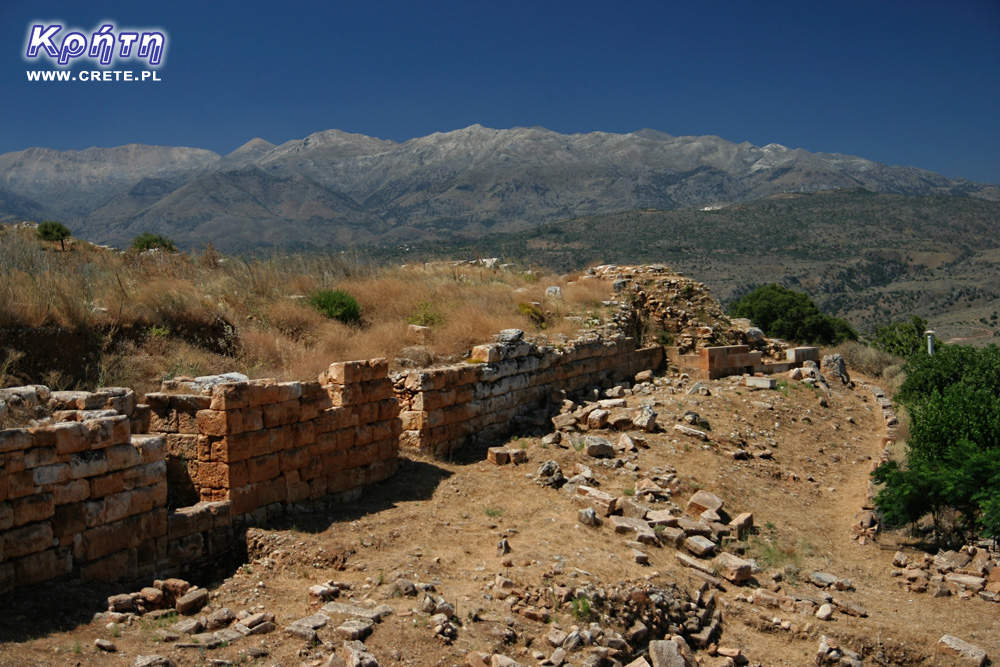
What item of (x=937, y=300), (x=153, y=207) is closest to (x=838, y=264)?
(x=937, y=300)

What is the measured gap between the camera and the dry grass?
8758 mm

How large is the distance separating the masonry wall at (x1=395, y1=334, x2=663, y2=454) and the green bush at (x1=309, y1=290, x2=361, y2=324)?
8.70 feet

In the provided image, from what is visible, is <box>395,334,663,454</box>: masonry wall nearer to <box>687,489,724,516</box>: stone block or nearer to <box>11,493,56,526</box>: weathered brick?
<box>687,489,724,516</box>: stone block

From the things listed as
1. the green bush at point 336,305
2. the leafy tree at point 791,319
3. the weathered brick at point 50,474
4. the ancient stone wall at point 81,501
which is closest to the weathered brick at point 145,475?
the ancient stone wall at point 81,501

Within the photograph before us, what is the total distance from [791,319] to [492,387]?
18.8 m

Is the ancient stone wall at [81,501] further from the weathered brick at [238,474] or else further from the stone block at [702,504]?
the stone block at [702,504]

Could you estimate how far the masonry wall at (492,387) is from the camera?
9.43 m

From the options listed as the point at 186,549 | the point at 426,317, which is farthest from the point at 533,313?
the point at 186,549

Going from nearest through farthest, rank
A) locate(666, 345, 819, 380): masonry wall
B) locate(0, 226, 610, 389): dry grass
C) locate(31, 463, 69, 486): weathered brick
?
locate(31, 463, 69, 486): weathered brick → locate(0, 226, 610, 389): dry grass → locate(666, 345, 819, 380): masonry wall

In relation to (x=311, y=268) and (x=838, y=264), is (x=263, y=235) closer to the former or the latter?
(x=838, y=264)

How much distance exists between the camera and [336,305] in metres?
12.2

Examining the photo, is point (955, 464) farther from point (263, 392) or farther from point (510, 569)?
point (263, 392)

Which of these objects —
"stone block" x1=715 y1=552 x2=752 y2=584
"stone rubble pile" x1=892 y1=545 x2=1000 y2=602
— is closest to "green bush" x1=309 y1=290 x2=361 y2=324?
"stone block" x1=715 y1=552 x2=752 y2=584

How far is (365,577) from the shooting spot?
602cm
